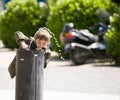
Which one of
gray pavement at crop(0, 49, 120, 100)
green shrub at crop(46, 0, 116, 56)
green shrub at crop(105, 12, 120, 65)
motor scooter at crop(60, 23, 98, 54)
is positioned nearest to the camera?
gray pavement at crop(0, 49, 120, 100)

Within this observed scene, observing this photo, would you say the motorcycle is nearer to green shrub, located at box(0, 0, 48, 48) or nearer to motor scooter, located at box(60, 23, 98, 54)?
motor scooter, located at box(60, 23, 98, 54)

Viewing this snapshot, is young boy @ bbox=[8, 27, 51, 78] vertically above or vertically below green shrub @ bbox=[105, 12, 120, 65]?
below

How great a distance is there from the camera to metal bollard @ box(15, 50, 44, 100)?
609 cm

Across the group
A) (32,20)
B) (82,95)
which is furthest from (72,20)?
(82,95)

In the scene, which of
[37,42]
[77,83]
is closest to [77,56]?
[77,83]

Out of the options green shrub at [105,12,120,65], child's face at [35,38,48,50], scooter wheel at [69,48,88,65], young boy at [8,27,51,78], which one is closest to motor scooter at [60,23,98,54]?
scooter wheel at [69,48,88,65]

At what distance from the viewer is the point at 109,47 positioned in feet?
46.6

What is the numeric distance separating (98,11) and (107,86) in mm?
6348

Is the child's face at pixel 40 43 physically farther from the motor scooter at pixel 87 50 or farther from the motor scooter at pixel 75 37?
the motor scooter at pixel 75 37

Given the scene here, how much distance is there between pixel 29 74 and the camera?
20.0 ft

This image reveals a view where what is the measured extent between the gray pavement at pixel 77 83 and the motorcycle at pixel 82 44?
1.39 feet

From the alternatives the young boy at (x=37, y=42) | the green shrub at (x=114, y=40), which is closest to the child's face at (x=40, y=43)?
the young boy at (x=37, y=42)

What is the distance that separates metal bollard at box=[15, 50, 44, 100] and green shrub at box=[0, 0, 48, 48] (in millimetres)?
14569

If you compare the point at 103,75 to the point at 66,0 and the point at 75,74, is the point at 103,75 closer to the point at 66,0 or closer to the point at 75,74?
the point at 75,74
